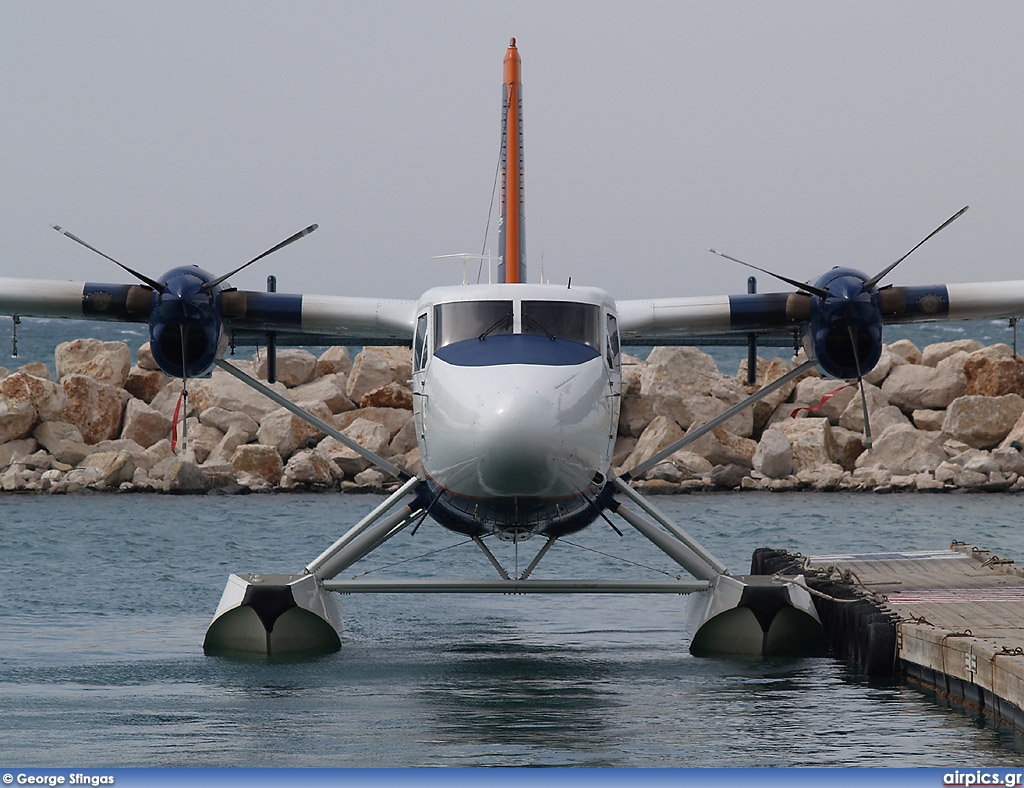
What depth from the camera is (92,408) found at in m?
35.9

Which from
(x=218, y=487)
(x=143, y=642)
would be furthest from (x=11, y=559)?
(x=218, y=487)

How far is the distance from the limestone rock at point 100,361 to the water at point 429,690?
53.5 ft

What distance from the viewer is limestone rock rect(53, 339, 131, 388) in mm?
37969

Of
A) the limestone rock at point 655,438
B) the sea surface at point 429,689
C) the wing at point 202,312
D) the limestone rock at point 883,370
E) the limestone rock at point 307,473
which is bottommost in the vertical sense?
the sea surface at point 429,689

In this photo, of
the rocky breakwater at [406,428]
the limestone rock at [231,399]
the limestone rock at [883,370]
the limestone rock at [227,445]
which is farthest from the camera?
the limestone rock at [883,370]

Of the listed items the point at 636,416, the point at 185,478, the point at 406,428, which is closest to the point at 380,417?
the point at 406,428

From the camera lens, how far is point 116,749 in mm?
8641

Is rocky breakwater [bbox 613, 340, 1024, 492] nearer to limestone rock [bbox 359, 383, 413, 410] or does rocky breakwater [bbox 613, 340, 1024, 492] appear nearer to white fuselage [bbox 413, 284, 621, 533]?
limestone rock [bbox 359, 383, 413, 410]

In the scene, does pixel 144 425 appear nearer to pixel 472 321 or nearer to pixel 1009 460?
pixel 1009 460

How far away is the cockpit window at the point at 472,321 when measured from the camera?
11320mm

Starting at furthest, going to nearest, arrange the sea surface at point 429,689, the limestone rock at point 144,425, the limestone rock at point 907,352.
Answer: the limestone rock at point 907,352 → the limestone rock at point 144,425 → the sea surface at point 429,689

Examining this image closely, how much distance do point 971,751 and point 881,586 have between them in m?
5.84

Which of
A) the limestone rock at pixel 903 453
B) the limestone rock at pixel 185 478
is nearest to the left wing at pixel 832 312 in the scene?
the limestone rock at pixel 185 478

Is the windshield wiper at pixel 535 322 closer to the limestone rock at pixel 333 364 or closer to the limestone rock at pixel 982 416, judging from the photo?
the limestone rock at pixel 982 416
